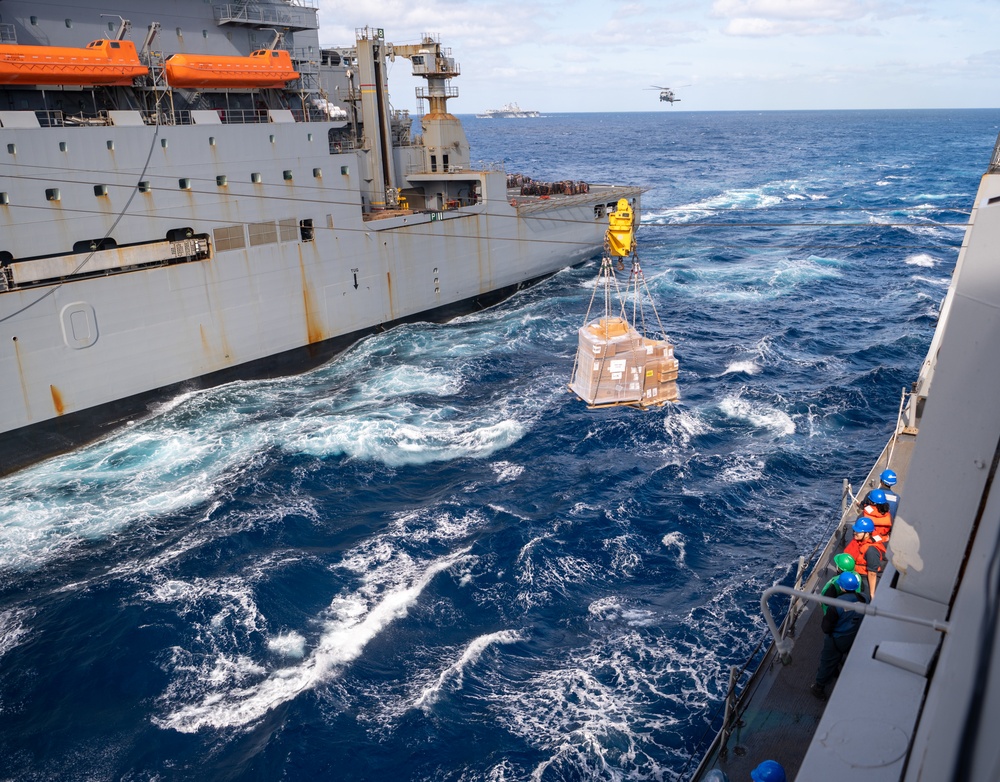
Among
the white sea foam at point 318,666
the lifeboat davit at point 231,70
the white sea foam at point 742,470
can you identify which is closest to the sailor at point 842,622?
the white sea foam at point 318,666

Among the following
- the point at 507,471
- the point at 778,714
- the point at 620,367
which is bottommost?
the point at 507,471

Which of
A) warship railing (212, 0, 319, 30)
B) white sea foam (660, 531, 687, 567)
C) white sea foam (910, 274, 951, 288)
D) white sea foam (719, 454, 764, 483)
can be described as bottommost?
white sea foam (660, 531, 687, 567)

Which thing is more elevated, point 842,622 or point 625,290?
point 842,622

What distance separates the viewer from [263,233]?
2764 cm

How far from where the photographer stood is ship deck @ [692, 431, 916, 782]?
8.84m

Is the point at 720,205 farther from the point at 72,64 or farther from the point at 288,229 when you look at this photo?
the point at 72,64

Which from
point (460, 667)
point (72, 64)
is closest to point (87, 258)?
point (72, 64)

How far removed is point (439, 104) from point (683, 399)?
74.4 feet

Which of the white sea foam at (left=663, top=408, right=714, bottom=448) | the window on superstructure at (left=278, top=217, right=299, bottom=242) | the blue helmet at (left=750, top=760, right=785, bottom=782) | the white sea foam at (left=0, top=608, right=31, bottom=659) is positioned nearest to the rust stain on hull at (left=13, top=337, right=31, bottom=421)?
the white sea foam at (left=0, top=608, right=31, bottom=659)

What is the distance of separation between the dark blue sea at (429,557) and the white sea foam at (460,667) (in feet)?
0.16

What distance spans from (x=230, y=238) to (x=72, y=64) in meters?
6.94

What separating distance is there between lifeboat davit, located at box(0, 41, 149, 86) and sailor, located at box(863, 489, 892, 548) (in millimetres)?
24905

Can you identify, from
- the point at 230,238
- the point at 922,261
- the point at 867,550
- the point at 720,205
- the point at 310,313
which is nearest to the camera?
the point at 867,550

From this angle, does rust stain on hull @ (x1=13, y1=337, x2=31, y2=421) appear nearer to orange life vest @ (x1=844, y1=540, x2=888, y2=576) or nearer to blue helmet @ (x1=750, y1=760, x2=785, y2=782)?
orange life vest @ (x1=844, y1=540, x2=888, y2=576)
